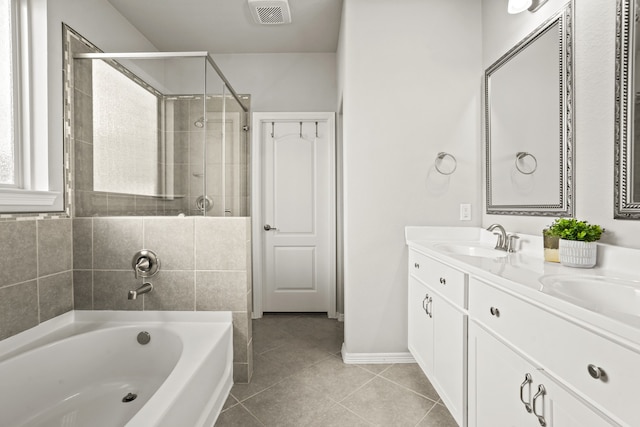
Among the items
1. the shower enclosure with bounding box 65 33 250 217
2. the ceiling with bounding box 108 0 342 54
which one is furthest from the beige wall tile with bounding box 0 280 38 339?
the ceiling with bounding box 108 0 342 54

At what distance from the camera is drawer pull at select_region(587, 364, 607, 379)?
2.26 feet

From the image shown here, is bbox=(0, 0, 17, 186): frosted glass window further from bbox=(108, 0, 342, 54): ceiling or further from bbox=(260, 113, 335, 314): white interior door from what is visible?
bbox=(260, 113, 335, 314): white interior door

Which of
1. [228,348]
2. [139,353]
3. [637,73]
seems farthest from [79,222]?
[637,73]

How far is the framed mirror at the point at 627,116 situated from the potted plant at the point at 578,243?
0.35ft

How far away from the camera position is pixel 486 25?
212cm

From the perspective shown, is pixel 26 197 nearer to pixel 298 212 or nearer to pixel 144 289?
pixel 144 289

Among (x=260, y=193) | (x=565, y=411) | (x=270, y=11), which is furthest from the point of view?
(x=260, y=193)

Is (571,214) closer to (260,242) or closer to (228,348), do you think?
(228,348)

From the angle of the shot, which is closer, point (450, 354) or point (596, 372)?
point (596, 372)

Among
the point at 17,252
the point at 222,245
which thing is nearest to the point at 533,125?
the point at 222,245

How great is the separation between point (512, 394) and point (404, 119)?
1.70 metres

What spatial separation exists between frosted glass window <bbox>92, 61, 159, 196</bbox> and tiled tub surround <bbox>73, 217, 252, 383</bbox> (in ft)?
1.10

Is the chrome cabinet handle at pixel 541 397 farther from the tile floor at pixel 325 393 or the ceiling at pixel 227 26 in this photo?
the ceiling at pixel 227 26

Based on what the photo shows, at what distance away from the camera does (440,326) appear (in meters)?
1.61
